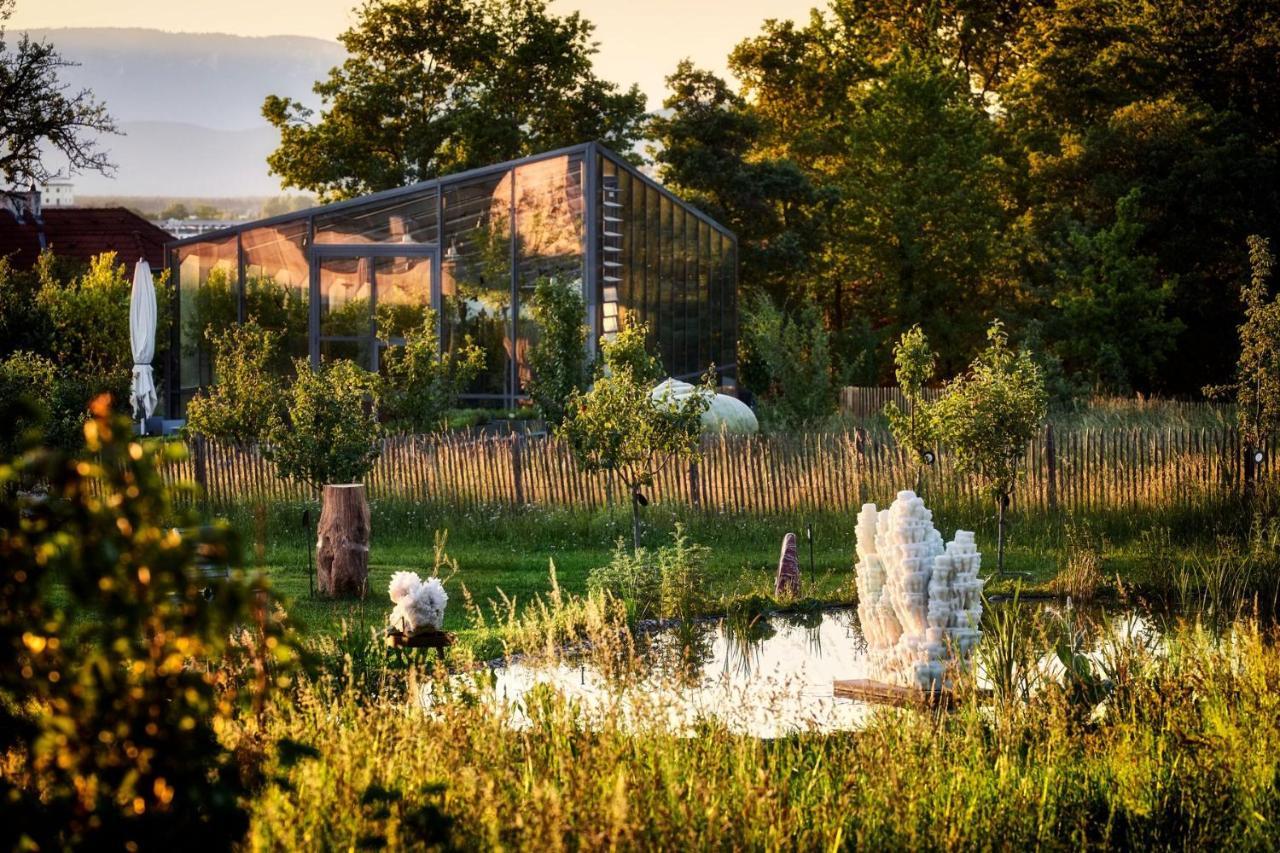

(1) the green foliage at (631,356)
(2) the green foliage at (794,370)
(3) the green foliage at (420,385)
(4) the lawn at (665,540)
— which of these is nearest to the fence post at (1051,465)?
(4) the lawn at (665,540)

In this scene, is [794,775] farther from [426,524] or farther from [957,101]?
[957,101]

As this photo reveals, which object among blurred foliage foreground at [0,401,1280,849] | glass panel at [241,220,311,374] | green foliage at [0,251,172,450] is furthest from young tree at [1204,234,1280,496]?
glass panel at [241,220,311,374]

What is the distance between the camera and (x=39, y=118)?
33.4 meters

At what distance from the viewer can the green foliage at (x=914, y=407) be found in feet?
43.4

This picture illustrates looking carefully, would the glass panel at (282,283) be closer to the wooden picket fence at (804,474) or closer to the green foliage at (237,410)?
the green foliage at (237,410)

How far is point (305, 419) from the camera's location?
1311 cm

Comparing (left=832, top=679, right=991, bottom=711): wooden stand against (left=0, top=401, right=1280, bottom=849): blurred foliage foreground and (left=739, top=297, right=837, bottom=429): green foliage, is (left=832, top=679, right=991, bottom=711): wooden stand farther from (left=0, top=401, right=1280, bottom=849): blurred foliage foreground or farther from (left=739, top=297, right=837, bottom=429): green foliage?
(left=739, top=297, right=837, bottom=429): green foliage

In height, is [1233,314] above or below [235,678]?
above

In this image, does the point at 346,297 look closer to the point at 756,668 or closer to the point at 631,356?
the point at 631,356

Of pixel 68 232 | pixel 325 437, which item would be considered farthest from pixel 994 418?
pixel 68 232

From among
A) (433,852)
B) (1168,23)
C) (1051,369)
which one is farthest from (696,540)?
(1168,23)

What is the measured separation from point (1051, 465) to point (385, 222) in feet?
40.6

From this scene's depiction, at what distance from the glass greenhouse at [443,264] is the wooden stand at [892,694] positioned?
47.8 ft

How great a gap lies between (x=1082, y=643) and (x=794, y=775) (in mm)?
3669
